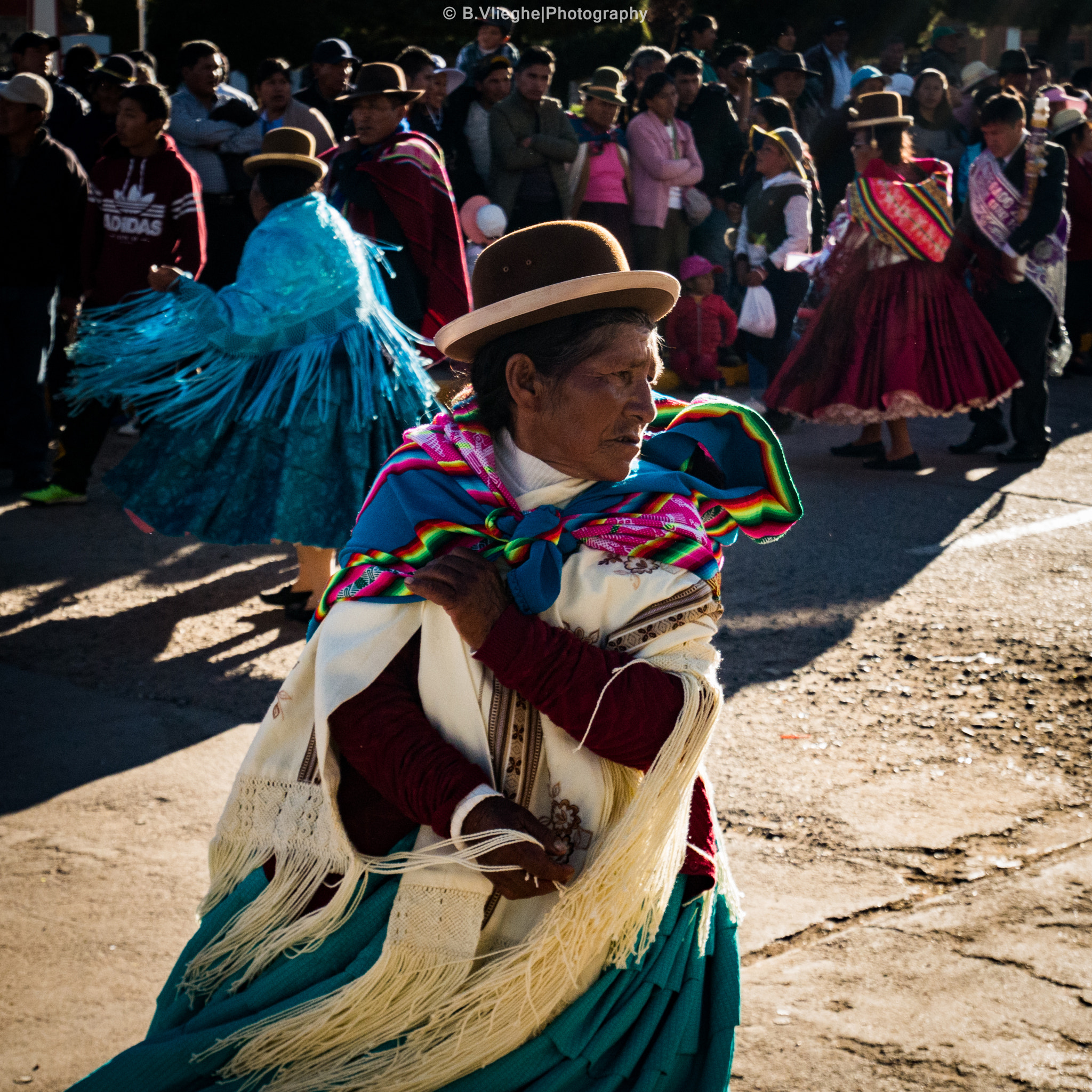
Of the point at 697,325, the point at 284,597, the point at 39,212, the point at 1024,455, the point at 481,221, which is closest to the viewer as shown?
the point at 284,597

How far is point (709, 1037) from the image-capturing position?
6.41 feet

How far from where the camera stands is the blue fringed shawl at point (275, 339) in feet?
15.9

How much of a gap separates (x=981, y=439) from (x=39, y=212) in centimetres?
569

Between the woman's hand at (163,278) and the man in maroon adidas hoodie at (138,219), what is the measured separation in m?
2.14

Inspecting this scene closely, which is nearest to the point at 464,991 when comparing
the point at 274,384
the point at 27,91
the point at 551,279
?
the point at 551,279

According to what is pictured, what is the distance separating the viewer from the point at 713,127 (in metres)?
10.8

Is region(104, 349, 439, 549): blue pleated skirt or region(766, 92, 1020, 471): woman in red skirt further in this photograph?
region(766, 92, 1020, 471): woman in red skirt

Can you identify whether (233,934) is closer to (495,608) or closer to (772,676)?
(495,608)

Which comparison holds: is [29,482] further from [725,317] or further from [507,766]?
[507,766]

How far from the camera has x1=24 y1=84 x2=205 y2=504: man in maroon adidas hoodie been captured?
6965mm

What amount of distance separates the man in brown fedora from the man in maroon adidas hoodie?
50.4 inches

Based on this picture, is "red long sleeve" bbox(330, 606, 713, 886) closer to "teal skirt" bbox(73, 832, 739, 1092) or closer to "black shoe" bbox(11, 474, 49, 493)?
"teal skirt" bbox(73, 832, 739, 1092)

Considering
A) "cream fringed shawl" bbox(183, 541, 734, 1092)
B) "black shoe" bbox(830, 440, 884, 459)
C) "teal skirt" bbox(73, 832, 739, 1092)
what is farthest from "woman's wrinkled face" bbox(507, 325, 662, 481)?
"black shoe" bbox(830, 440, 884, 459)

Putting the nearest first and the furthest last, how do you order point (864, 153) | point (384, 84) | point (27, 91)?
point (384, 84) → point (27, 91) → point (864, 153)
